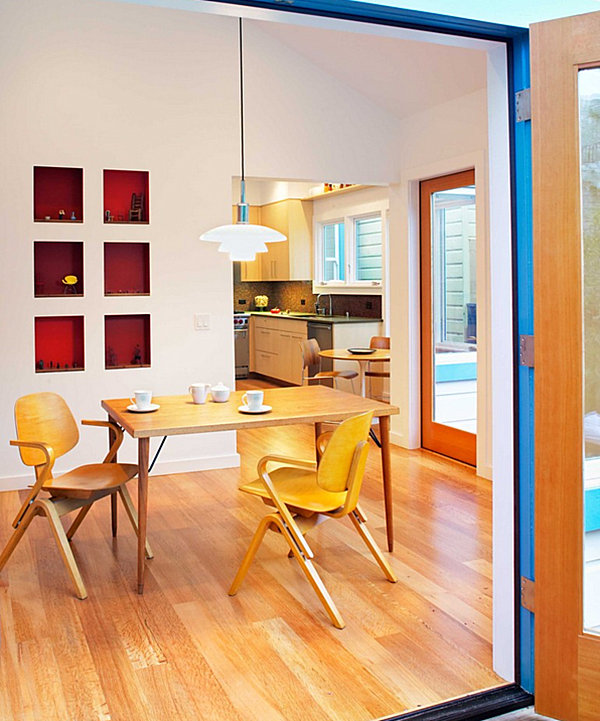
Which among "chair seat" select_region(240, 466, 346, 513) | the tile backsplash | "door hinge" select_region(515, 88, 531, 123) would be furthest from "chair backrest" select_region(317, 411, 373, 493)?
the tile backsplash

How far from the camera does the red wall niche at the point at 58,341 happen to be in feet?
18.6

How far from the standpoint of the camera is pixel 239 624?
3.26 metres

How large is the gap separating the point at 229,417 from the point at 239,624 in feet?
3.25

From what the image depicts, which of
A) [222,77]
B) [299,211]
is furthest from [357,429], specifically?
[299,211]

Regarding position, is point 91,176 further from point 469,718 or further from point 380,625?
point 469,718

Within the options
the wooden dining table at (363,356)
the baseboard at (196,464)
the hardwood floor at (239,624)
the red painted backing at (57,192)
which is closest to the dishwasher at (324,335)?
the wooden dining table at (363,356)

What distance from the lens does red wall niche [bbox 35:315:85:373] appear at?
567 cm

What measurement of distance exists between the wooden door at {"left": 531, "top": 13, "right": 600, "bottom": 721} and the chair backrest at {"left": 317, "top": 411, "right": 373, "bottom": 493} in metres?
1.00

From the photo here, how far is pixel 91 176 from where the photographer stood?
5.51 m

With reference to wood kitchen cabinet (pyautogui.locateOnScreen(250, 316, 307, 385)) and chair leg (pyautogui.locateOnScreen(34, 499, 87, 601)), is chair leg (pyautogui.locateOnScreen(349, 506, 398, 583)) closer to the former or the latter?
A: chair leg (pyautogui.locateOnScreen(34, 499, 87, 601))

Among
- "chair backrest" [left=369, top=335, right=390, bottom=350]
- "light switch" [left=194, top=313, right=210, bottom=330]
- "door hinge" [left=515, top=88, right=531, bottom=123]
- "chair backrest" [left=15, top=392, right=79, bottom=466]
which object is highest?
"door hinge" [left=515, top=88, right=531, bottom=123]

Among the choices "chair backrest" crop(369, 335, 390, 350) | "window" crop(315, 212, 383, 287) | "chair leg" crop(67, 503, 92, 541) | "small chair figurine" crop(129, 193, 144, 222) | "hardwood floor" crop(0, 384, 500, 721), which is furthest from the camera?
"window" crop(315, 212, 383, 287)

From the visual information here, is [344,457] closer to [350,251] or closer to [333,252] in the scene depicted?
[350,251]

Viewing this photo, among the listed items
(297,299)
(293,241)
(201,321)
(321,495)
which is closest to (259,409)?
(321,495)
